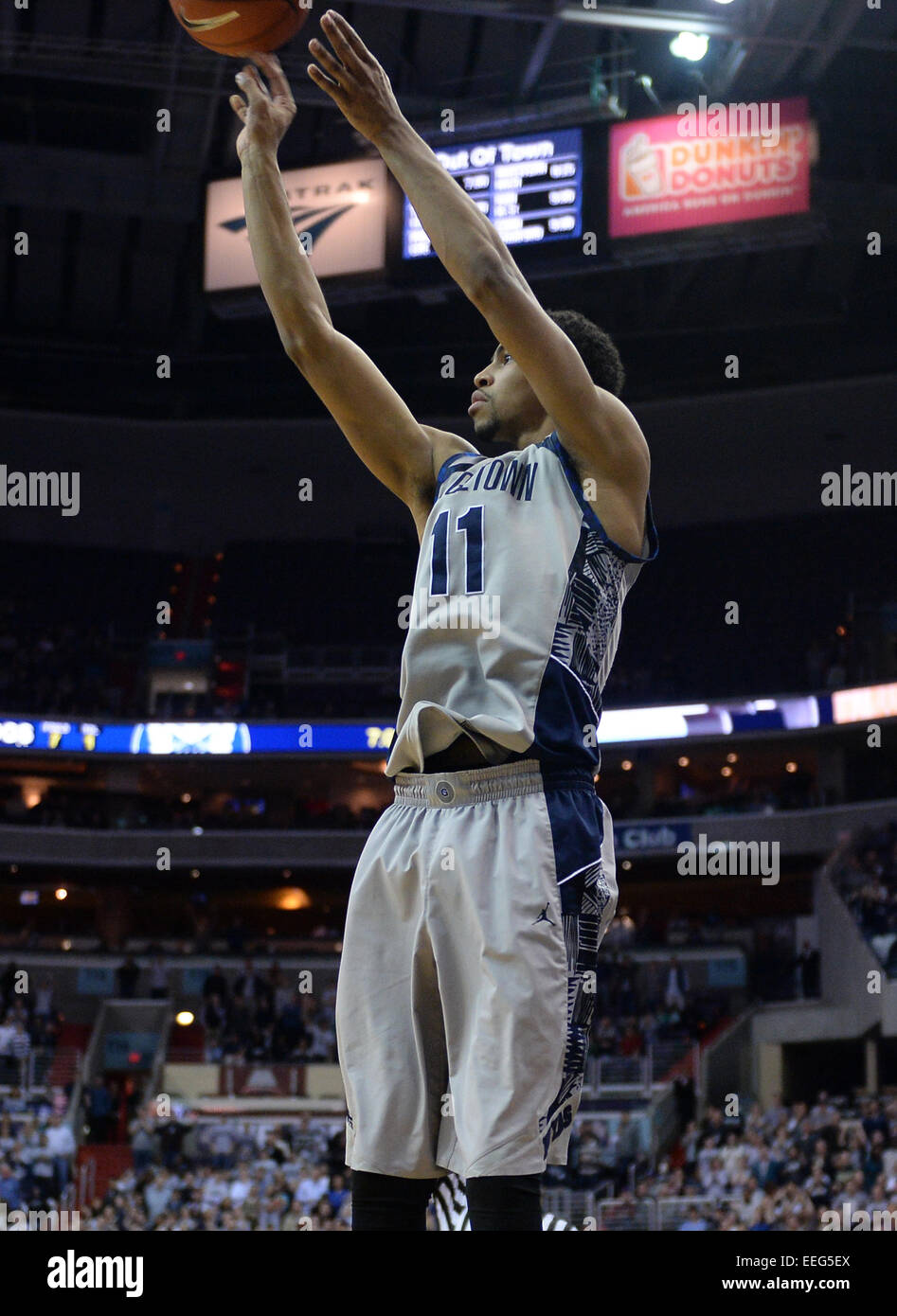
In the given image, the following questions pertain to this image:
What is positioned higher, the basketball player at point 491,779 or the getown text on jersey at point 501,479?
the getown text on jersey at point 501,479

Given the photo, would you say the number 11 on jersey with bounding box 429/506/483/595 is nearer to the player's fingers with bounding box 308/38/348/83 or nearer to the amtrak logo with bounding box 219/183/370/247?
the player's fingers with bounding box 308/38/348/83

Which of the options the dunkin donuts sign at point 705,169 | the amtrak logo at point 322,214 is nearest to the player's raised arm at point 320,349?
the dunkin donuts sign at point 705,169

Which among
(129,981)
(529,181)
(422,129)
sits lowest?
(129,981)

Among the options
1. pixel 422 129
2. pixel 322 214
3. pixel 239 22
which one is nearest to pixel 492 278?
pixel 239 22

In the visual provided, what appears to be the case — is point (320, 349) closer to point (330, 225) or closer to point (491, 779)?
Result: point (491, 779)

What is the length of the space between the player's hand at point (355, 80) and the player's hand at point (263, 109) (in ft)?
0.98

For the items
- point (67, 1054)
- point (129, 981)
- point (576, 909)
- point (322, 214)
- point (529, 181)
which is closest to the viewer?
point (576, 909)

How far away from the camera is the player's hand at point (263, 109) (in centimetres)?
292

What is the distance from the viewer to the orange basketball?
366 cm

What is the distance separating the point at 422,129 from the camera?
1725cm

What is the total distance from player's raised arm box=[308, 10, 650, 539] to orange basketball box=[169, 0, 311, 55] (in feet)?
3.82

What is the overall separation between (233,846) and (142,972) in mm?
3132

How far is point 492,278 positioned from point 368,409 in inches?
18.4

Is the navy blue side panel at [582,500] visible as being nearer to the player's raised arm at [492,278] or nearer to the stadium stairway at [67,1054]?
the player's raised arm at [492,278]
